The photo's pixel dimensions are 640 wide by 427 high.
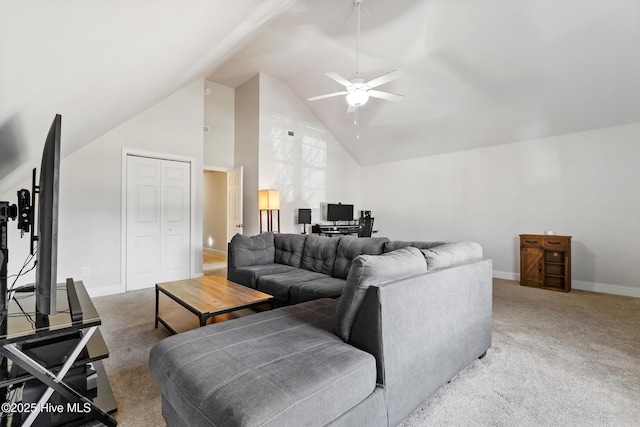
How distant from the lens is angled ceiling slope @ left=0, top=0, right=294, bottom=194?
92 centimetres

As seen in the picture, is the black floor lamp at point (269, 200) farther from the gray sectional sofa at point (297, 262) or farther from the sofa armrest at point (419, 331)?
the sofa armrest at point (419, 331)

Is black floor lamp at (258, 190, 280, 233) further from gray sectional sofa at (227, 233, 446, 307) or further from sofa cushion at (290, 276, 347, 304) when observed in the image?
sofa cushion at (290, 276, 347, 304)

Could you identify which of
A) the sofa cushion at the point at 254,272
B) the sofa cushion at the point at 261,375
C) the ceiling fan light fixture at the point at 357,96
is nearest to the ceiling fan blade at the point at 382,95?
the ceiling fan light fixture at the point at 357,96

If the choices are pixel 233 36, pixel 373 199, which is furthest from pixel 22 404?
pixel 373 199

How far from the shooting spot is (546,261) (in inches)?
182

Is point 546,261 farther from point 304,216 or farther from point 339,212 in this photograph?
point 304,216

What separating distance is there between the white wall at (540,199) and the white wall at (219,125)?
3.88 m

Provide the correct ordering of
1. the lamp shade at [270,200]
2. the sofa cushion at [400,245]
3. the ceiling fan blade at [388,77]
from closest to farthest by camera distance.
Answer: the sofa cushion at [400,245]
the ceiling fan blade at [388,77]
the lamp shade at [270,200]

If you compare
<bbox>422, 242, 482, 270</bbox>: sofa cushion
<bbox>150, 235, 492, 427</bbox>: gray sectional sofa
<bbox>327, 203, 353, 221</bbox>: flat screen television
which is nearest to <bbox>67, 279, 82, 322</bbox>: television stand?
<bbox>150, 235, 492, 427</bbox>: gray sectional sofa

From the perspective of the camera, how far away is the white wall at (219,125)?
6.25m

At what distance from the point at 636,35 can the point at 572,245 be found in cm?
288

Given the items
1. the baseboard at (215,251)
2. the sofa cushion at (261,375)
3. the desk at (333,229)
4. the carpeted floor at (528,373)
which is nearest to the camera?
the sofa cushion at (261,375)

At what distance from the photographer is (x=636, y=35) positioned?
3.25 meters

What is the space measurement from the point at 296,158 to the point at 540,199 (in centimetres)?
460
